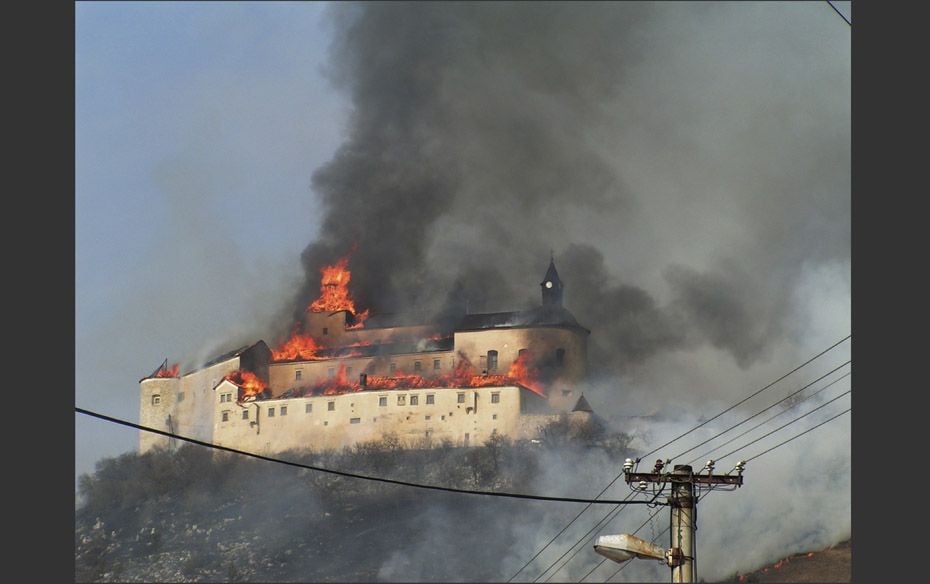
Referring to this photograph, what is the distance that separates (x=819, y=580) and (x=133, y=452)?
83.6 meters

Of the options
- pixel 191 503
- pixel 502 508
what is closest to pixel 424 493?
pixel 502 508

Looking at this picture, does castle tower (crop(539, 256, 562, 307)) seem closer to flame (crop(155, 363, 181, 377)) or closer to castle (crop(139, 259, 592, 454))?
castle (crop(139, 259, 592, 454))

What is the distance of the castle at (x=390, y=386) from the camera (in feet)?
463

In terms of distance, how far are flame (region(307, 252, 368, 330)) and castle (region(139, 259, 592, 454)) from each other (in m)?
3.86

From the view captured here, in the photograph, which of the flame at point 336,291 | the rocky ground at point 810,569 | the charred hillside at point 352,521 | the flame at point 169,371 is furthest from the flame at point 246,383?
the rocky ground at point 810,569

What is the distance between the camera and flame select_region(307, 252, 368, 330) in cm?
16400

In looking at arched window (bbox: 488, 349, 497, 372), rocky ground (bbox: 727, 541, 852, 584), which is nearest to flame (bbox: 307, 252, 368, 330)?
arched window (bbox: 488, 349, 497, 372)

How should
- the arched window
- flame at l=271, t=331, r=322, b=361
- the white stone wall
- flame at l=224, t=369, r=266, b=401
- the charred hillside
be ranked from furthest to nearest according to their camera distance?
flame at l=271, t=331, r=322, b=361 → flame at l=224, t=369, r=266, b=401 → the arched window → the white stone wall → the charred hillside

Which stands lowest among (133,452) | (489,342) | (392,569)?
(392,569)

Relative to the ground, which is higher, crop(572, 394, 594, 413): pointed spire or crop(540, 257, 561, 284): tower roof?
crop(540, 257, 561, 284): tower roof

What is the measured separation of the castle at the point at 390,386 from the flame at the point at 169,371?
2.31 m

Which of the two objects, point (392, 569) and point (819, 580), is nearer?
point (819, 580)

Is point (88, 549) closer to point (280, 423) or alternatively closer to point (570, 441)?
point (280, 423)

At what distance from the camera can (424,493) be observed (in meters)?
147
